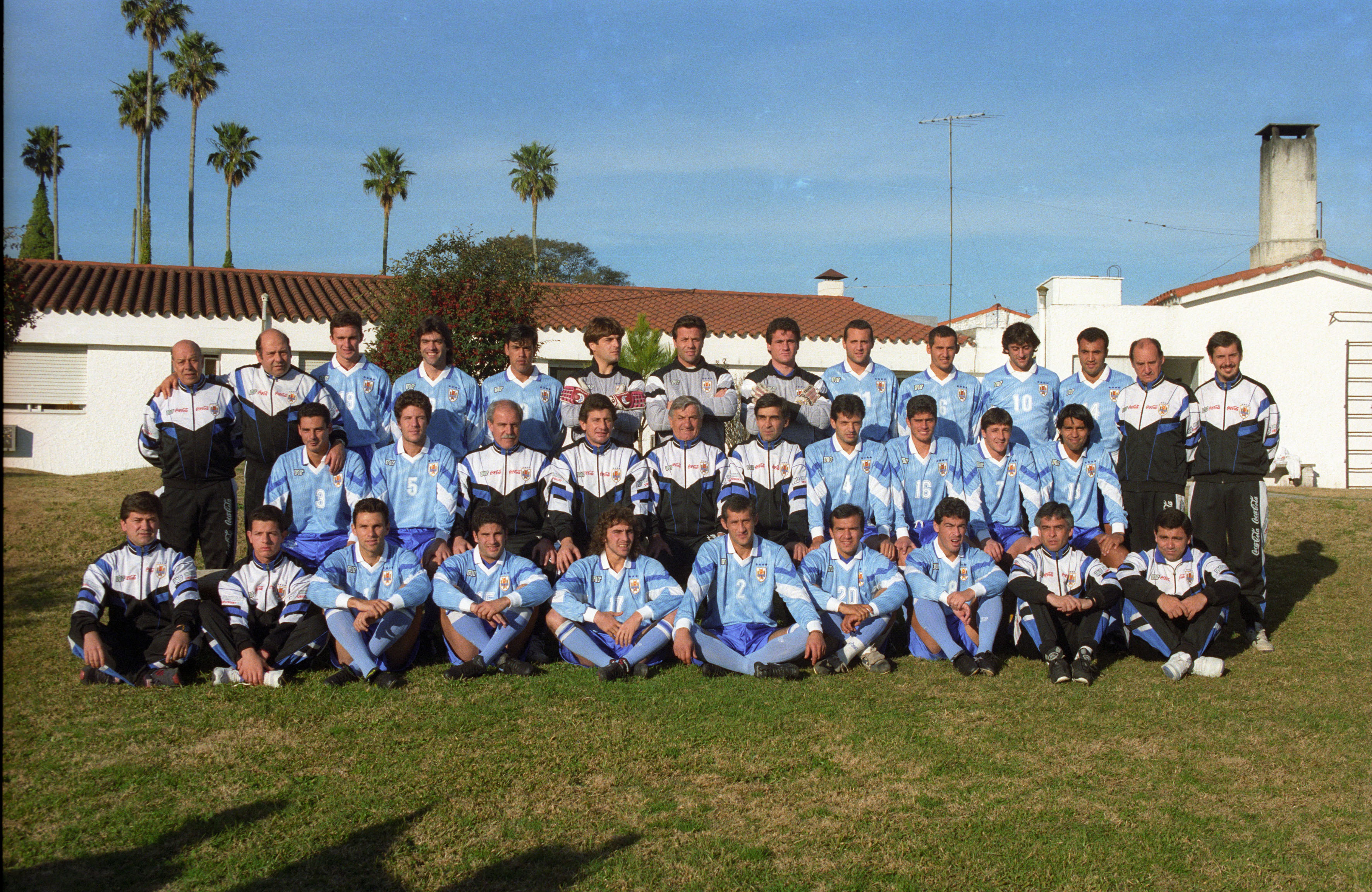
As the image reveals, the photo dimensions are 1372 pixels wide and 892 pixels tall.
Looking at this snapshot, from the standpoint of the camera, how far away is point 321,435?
286 inches

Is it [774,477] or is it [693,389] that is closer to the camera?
[774,477]

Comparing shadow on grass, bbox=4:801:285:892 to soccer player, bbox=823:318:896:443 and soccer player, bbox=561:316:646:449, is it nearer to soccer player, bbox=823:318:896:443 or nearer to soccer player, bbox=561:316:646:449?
soccer player, bbox=561:316:646:449

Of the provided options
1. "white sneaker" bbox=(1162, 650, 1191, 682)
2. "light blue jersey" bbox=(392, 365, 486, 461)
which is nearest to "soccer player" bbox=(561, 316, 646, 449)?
"light blue jersey" bbox=(392, 365, 486, 461)

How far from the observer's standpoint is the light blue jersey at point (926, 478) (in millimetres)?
7953

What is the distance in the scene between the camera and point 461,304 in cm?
1695

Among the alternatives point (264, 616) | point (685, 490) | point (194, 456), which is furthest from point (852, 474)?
point (194, 456)

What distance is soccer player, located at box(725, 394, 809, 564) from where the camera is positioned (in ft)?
25.4

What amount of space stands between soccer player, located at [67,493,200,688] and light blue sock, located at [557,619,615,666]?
2.28m

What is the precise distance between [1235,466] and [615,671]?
509 cm

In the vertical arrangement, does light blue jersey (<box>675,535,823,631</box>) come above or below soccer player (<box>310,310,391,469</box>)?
below

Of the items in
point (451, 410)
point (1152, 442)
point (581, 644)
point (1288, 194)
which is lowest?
point (581, 644)

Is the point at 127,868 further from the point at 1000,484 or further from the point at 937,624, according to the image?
the point at 1000,484

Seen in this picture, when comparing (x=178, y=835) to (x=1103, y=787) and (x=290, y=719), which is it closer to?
(x=290, y=719)

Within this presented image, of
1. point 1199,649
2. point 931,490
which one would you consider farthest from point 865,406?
point 1199,649
